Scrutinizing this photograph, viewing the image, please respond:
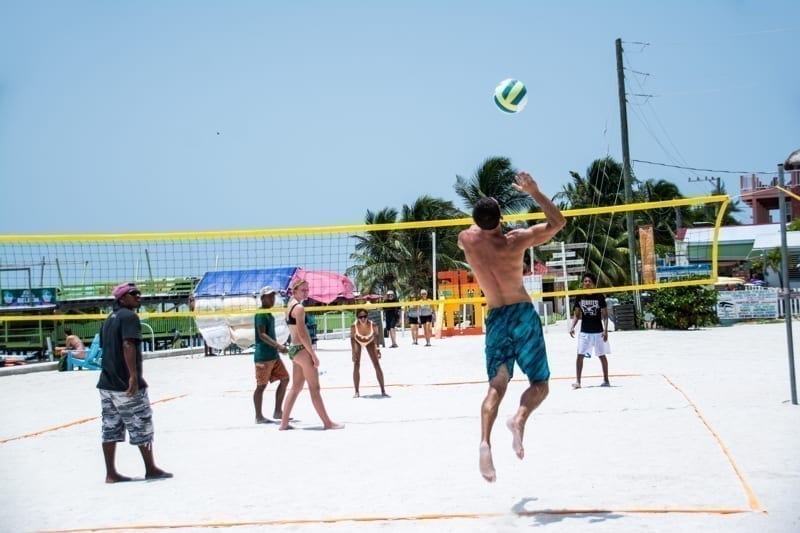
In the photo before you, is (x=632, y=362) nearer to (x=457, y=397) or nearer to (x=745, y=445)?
(x=457, y=397)

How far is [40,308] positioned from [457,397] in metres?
16.2

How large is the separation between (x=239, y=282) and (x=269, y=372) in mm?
14469

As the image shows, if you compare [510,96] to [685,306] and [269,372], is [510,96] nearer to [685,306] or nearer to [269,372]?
[269,372]

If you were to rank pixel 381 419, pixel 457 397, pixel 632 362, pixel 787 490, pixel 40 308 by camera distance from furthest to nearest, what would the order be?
pixel 40 308, pixel 632 362, pixel 457 397, pixel 381 419, pixel 787 490

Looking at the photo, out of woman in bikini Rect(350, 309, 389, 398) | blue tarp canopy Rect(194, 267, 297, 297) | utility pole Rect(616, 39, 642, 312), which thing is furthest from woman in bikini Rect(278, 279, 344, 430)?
utility pole Rect(616, 39, 642, 312)

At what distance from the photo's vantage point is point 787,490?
5129 millimetres

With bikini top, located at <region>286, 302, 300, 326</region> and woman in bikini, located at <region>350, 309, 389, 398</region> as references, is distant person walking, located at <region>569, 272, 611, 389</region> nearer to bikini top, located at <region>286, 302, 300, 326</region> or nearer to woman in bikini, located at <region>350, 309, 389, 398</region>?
woman in bikini, located at <region>350, 309, 389, 398</region>

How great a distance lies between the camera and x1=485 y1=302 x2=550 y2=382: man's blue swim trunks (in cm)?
534

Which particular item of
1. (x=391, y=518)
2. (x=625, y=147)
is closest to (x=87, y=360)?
(x=391, y=518)

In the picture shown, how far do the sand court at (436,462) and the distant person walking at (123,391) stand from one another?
229 mm

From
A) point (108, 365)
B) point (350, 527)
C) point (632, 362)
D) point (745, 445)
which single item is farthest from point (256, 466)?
point (632, 362)

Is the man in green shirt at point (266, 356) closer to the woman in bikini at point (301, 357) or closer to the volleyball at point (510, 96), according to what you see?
the woman in bikini at point (301, 357)

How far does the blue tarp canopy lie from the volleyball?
1418cm

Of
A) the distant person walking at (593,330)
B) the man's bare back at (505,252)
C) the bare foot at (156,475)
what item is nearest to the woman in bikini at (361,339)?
the distant person walking at (593,330)
